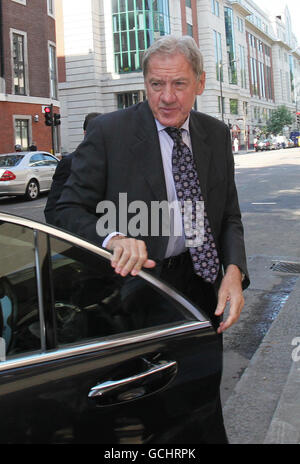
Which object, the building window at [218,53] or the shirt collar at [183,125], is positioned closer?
the shirt collar at [183,125]

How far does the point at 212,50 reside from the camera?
5588 cm

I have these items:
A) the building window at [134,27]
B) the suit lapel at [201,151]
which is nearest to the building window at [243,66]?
the building window at [134,27]

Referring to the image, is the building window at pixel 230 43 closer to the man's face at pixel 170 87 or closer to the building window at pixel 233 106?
the building window at pixel 233 106

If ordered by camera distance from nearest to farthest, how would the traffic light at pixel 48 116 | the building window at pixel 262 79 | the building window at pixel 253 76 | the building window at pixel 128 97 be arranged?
the traffic light at pixel 48 116 < the building window at pixel 128 97 < the building window at pixel 253 76 < the building window at pixel 262 79

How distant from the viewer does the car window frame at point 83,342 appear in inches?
60.3

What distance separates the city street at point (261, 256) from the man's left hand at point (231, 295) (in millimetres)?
1748

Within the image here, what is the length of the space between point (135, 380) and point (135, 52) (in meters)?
44.2

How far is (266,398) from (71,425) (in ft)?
7.02

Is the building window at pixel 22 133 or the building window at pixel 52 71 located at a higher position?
the building window at pixel 52 71

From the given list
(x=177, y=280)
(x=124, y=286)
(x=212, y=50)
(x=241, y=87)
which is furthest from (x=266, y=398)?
(x=241, y=87)

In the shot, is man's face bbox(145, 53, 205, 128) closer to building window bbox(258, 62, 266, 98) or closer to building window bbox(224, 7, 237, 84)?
building window bbox(224, 7, 237, 84)

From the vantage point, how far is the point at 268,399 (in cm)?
332

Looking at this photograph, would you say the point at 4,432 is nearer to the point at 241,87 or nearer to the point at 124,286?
the point at 124,286

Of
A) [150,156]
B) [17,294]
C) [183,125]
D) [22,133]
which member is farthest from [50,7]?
[17,294]
